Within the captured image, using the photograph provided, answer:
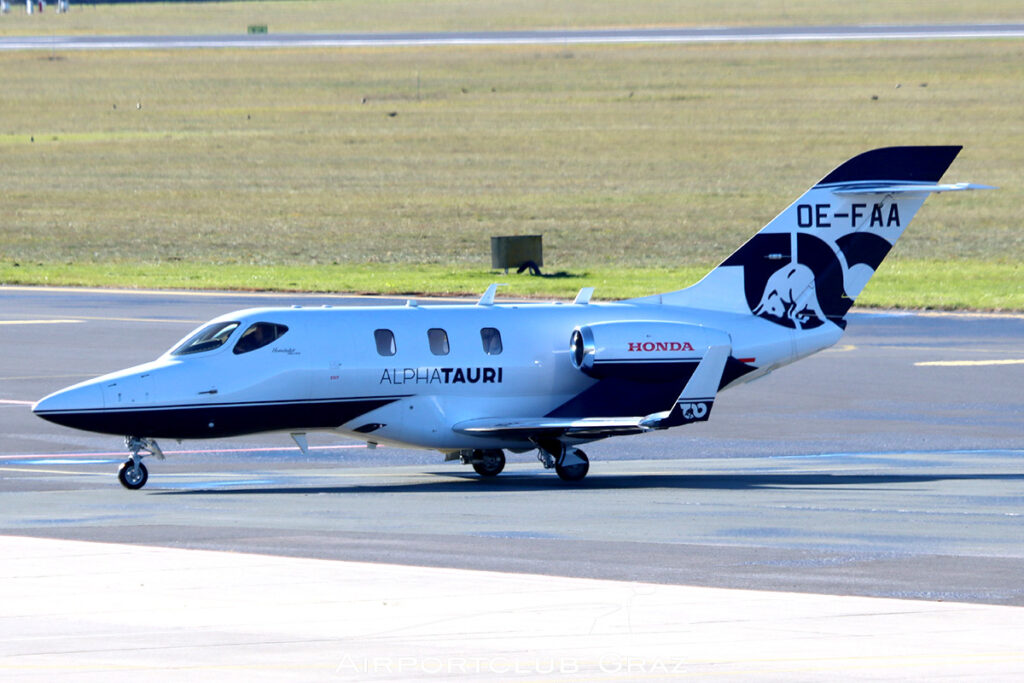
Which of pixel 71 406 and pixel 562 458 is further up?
pixel 71 406

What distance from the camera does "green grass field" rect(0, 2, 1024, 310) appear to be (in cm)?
6594

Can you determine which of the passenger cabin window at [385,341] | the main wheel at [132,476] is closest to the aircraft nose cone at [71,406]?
the main wheel at [132,476]

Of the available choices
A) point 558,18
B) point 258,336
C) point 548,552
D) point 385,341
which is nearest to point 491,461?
point 385,341

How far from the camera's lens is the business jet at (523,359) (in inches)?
995

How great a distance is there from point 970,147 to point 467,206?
28135 mm

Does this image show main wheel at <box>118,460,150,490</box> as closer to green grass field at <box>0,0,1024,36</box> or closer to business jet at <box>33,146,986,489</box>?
business jet at <box>33,146,986,489</box>

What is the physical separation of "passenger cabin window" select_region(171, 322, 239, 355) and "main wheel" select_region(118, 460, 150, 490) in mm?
1764

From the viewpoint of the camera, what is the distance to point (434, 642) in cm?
1444

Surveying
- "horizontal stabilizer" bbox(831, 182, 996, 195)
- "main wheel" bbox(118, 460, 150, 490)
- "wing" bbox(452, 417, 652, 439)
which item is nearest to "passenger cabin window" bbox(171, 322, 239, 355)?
"main wheel" bbox(118, 460, 150, 490)

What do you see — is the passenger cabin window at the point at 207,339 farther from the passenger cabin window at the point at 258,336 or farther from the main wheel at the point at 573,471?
the main wheel at the point at 573,471

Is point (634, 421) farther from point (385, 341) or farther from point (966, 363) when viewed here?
point (966, 363)

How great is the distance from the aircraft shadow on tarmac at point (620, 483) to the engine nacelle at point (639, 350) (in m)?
1.62

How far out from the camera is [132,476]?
2509 cm

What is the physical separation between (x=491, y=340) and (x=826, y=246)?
6107 mm
